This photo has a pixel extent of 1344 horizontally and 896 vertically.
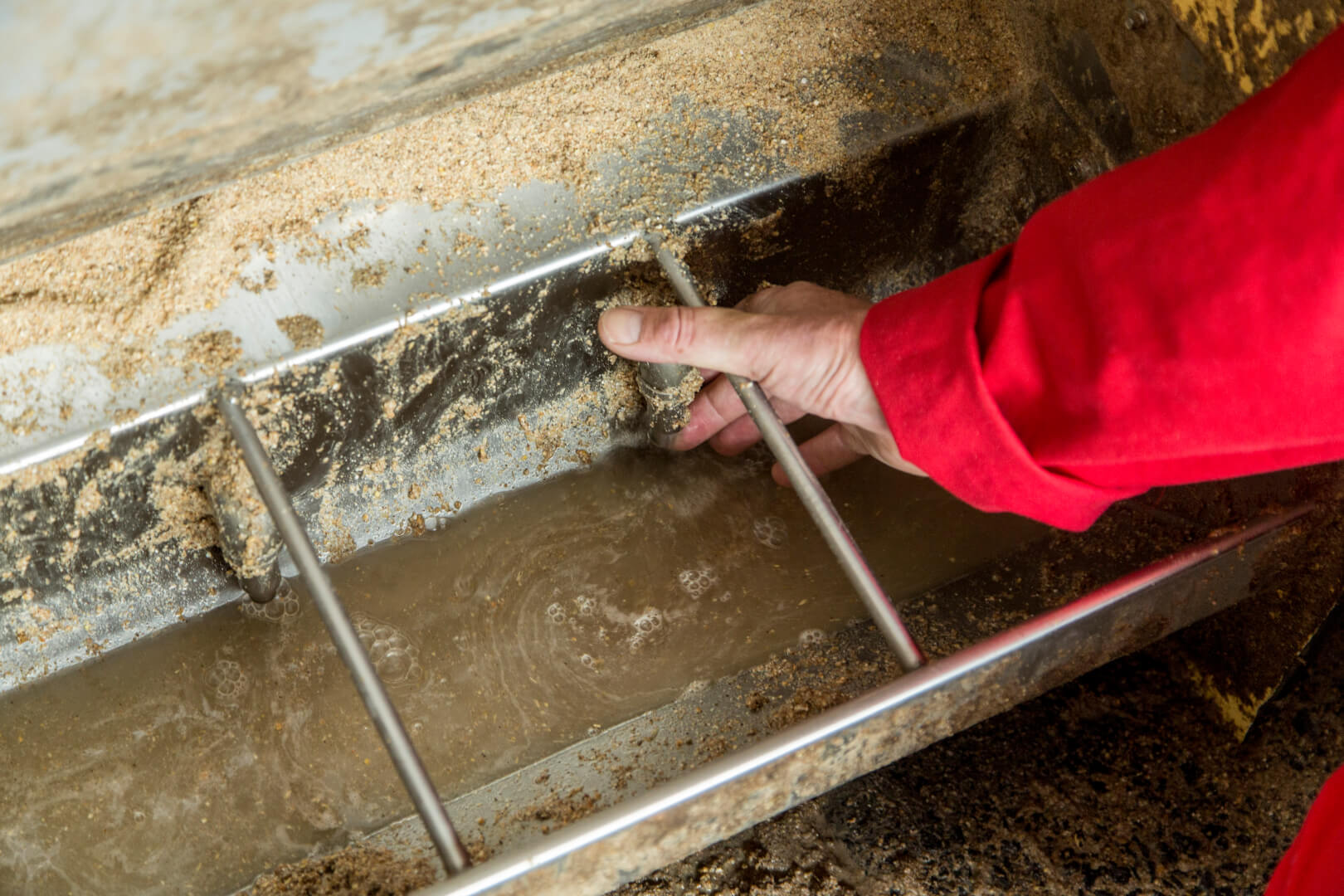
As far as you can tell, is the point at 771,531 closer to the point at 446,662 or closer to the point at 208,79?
the point at 446,662

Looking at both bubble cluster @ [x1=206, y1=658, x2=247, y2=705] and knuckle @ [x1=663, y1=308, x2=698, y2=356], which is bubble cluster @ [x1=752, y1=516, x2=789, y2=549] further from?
bubble cluster @ [x1=206, y1=658, x2=247, y2=705]

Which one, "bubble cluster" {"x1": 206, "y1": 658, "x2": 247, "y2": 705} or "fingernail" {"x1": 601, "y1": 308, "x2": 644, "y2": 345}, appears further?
"bubble cluster" {"x1": 206, "y1": 658, "x2": 247, "y2": 705}

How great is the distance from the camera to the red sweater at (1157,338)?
785mm

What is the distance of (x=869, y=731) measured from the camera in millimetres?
950

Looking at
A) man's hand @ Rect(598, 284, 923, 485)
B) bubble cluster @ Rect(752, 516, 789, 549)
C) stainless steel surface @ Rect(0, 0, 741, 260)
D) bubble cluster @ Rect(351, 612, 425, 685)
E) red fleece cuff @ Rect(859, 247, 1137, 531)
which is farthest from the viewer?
bubble cluster @ Rect(752, 516, 789, 549)

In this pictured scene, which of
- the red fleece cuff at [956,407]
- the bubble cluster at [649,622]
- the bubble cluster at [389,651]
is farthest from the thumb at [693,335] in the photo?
the bubble cluster at [389,651]

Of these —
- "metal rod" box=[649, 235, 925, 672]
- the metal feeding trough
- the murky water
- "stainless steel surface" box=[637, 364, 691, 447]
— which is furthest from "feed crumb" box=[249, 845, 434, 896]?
"stainless steel surface" box=[637, 364, 691, 447]

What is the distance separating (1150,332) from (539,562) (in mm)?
792

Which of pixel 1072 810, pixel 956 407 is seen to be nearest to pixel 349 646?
pixel 956 407

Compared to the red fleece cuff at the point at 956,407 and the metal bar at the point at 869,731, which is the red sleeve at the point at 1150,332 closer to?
the red fleece cuff at the point at 956,407

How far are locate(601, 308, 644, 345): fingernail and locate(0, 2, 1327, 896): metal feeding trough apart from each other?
0.07 metres

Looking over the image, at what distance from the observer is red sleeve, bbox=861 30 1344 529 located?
0.78 meters

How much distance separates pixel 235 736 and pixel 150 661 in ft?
0.48

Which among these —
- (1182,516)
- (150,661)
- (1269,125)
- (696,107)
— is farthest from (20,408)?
(1182,516)
